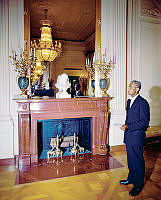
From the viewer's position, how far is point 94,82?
13.6ft

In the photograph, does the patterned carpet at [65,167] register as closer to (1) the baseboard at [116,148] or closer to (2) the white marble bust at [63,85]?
(1) the baseboard at [116,148]

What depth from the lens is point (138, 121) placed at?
7.57 ft

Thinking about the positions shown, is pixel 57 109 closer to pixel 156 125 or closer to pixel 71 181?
pixel 71 181

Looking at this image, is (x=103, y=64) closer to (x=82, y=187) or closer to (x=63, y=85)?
(x=63, y=85)

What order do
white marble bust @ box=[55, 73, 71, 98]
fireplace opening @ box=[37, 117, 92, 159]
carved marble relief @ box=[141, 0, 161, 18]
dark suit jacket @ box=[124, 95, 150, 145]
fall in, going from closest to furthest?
dark suit jacket @ box=[124, 95, 150, 145]
white marble bust @ box=[55, 73, 71, 98]
fireplace opening @ box=[37, 117, 92, 159]
carved marble relief @ box=[141, 0, 161, 18]

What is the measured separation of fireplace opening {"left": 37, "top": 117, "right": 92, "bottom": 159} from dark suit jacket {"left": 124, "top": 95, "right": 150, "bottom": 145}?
172cm

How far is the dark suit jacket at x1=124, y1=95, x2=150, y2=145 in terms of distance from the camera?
7.46 ft

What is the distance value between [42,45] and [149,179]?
3.62m

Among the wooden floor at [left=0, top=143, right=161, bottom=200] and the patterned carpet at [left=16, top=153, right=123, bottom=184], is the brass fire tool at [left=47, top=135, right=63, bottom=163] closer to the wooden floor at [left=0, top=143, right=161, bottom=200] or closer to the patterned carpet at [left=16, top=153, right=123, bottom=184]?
the patterned carpet at [left=16, top=153, right=123, bottom=184]

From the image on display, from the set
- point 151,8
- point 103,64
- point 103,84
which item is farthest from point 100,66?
point 151,8

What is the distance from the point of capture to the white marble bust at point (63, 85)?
3656mm

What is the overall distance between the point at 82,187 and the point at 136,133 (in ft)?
4.00

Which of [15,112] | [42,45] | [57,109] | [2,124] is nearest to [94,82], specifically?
[57,109]

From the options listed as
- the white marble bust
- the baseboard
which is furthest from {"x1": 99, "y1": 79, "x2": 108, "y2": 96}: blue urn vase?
the baseboard
